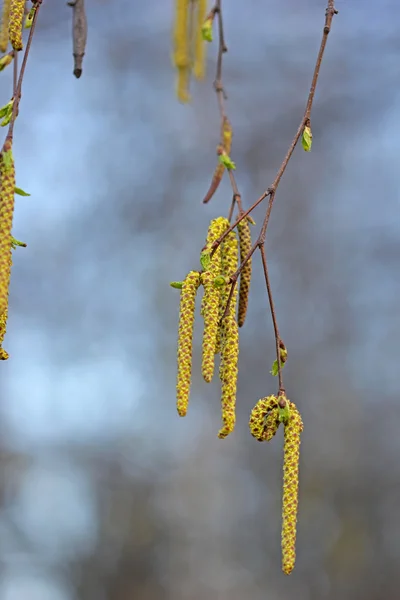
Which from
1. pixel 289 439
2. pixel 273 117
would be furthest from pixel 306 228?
pixel 289 439

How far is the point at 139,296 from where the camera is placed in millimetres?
3223

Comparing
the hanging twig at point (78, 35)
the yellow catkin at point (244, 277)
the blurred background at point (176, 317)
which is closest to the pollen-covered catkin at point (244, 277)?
the yellow catkin at point (244, 277)

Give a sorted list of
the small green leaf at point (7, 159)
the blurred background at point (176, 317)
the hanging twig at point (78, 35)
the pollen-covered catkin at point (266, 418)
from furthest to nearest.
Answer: the blurred background at point (176, 317)
the hanging twig at point (78, 35)
the pollen-covered catkin at point (266, 418)
the small green leaf at point (7, 159)

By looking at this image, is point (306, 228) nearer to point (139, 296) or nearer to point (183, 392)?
point (139, 296)

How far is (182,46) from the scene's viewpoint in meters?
0.83

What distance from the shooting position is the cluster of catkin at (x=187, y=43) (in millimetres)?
827

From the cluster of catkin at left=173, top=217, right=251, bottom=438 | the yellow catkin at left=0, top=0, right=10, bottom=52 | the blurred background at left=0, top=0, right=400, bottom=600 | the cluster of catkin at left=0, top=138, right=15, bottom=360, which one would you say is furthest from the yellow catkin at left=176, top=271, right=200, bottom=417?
the blurred background at left=0, top=0, right=400, bottom=600

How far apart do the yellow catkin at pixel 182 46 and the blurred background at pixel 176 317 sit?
85.7 inches

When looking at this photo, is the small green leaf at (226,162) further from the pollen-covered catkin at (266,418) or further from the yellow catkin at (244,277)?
the pollen-covered catkin at (266,418)

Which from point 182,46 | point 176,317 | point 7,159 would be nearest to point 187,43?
point 182,46

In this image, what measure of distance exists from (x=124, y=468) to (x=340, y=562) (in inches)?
38.1

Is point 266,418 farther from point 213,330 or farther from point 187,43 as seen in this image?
point 187,43

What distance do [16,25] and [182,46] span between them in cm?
34

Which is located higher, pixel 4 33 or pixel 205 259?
pixel 4 33
